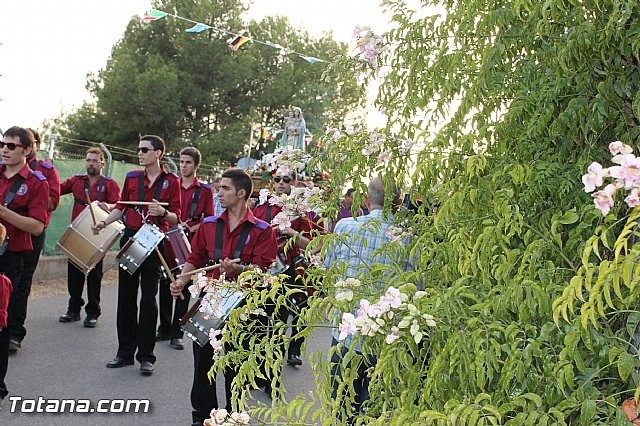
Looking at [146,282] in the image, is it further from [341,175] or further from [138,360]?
[341,175]

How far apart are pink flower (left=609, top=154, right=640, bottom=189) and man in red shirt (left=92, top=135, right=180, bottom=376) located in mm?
6365

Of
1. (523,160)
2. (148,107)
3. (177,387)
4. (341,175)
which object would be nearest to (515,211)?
(523,160)

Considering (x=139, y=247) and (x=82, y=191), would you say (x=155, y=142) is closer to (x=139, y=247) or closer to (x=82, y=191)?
(x=139, y=247)

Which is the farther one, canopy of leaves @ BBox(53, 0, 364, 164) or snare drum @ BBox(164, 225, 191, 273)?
canopy of leaves @ BBox(53, 0, 364, 164)

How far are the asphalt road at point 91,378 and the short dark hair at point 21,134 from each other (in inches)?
79.1

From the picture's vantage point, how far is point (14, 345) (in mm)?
7953

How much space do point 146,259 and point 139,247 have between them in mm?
279

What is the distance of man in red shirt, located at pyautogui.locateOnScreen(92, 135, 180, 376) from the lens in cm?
765

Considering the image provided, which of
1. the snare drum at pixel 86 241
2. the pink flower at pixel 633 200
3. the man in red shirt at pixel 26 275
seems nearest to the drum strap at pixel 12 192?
the man in red shirt at pixel 26 275

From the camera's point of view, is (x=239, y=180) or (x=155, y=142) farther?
(x=155, y=142)

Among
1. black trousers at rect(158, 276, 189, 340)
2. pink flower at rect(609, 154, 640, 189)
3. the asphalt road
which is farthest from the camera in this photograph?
black trousers at rect(158, 276, 189, 340)

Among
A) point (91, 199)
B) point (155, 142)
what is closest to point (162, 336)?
point (91, 199)

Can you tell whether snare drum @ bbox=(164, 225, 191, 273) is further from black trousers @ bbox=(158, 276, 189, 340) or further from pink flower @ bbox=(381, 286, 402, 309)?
pink flower @ bbox=(381, 286, 402, 309)

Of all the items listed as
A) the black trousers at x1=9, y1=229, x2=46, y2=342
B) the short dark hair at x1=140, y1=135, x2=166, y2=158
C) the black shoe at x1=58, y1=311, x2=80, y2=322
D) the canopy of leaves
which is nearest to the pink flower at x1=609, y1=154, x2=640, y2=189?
the short dark hair at x1=140, y1=135, x2=166, y2=158
